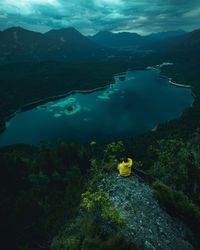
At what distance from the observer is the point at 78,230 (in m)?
17.4

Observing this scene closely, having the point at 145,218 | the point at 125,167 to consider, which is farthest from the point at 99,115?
the point at 145,218

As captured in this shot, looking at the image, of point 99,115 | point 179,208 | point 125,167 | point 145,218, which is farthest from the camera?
point 99,115

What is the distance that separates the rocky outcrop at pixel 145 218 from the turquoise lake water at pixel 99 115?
239 feet

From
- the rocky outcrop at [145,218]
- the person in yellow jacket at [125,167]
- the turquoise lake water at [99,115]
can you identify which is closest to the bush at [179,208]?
the rocky outcrop at [145,218]

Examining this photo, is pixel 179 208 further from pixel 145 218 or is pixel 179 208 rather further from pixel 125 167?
pixel 125 167

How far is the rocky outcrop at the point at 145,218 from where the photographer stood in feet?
51.3

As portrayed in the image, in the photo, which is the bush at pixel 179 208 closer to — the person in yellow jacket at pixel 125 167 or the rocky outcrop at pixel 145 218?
the rocky outcrop at pixel 145 218

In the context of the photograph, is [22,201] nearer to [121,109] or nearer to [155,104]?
[121,109]

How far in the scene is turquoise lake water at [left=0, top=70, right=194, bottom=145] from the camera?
325 feet

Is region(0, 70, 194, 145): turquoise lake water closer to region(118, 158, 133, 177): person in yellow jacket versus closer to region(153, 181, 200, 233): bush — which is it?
region(118, 158, 133, 177): person in yellow jacket

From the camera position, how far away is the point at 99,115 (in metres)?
123

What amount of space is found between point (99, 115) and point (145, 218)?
107m

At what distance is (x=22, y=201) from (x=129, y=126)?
81586 mm

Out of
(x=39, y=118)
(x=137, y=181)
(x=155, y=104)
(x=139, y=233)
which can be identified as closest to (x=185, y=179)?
(x=137, y=181)
